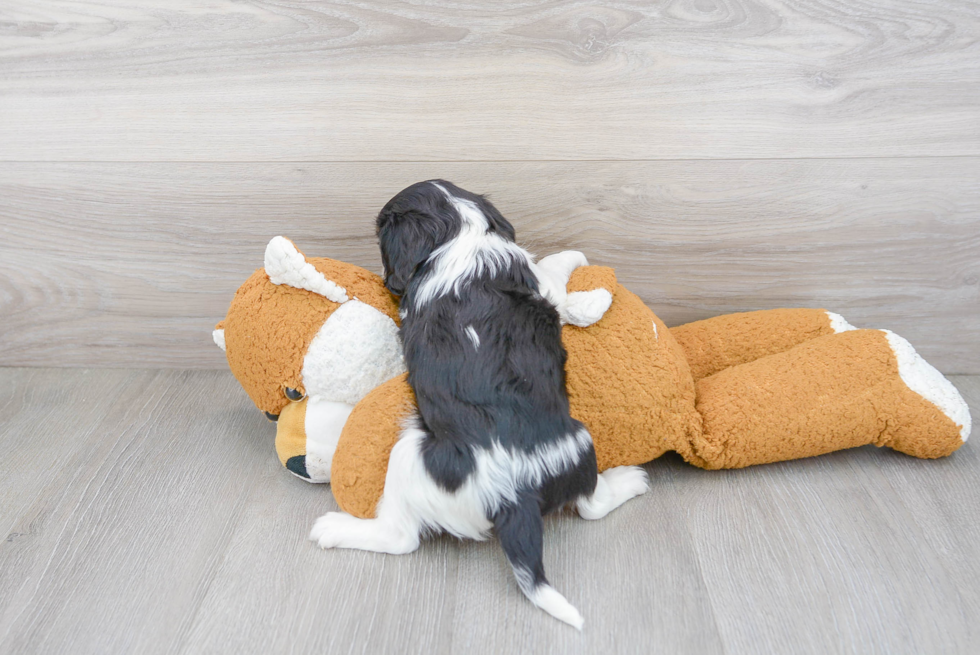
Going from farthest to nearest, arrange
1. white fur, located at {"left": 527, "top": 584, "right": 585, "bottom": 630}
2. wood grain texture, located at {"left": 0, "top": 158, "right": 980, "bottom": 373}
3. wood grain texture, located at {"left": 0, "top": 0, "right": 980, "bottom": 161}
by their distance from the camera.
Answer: wood grain texture, located at {"left": 0, "top": 158, "right": 980, "bottom": 373} → wood grain texture, located at {"left": 0, "top": 0, "right": 980, "bottom": 161} → white fur, located at {"left": 527, "top": 584, "right": 585, "bottom": 630}

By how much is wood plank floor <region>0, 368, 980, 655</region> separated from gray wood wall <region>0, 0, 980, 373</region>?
0.44 m

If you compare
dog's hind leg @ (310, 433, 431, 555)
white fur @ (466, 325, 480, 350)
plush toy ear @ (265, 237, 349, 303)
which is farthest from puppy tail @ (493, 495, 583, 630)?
plush toy ear @ (265, 237, 349, 303)

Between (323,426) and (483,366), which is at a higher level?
(483,366)

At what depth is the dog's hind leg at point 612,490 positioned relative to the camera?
1.18 meters

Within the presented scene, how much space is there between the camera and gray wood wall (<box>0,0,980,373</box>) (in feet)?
4.56

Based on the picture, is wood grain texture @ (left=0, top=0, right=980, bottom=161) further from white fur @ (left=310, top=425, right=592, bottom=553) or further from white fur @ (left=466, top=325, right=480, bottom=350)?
white fur @ (left=310, top=425, right=592, bottom=553)

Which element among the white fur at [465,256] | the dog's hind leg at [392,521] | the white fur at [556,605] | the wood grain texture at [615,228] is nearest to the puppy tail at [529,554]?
the white fur at [556,605]

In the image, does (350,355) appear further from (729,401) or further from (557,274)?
(729,401)

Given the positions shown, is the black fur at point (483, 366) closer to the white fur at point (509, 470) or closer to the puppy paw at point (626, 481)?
the white fur at point (509, 470)

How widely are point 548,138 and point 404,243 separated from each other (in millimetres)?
457

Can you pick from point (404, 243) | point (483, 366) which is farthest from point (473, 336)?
point (404, 243)

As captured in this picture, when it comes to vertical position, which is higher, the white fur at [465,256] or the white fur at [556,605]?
the white fur at [465,256]

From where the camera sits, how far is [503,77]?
142 cm

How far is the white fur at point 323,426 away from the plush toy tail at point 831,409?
0.63 meters
